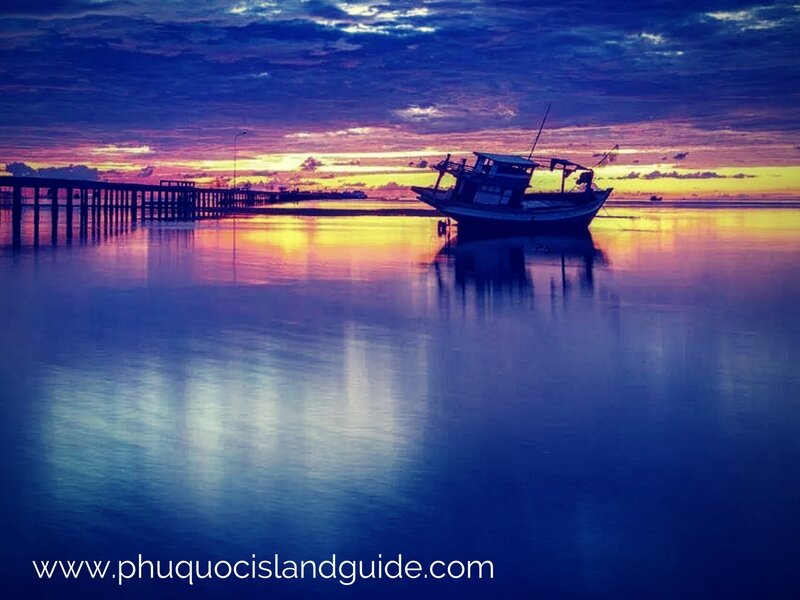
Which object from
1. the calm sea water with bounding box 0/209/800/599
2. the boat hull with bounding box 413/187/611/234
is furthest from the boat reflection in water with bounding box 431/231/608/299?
the calm sea water with bounding box 0/209/800/599

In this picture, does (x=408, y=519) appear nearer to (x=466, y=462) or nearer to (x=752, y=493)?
(x=466, y=462)

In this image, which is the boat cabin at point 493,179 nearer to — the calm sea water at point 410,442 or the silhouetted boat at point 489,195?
the silhouetted boat at point 489,195

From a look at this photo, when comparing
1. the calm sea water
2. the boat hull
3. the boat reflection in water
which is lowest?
the calm sea water

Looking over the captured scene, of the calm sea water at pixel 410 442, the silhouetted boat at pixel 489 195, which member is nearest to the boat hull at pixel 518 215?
the silhouetted boat at pixel 489 195

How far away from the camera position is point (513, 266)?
40344 millimetres

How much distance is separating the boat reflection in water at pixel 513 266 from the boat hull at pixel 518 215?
1.21 m

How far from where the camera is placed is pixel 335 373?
1620cm

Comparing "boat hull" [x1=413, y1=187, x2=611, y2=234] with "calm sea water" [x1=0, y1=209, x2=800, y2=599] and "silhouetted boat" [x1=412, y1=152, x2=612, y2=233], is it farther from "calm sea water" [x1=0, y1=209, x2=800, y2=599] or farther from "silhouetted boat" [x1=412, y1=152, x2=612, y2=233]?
"calm sea water" [x1=0, y1=209, x2=800, y2=599]

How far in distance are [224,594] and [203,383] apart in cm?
751

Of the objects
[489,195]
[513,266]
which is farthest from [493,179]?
[513,266]

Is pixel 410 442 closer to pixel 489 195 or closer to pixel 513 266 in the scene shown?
pixel 513 266

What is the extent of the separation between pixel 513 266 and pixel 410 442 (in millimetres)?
28897

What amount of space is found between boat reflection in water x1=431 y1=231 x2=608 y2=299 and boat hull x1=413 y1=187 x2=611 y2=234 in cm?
121

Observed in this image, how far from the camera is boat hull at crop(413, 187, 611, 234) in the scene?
62625 mm
